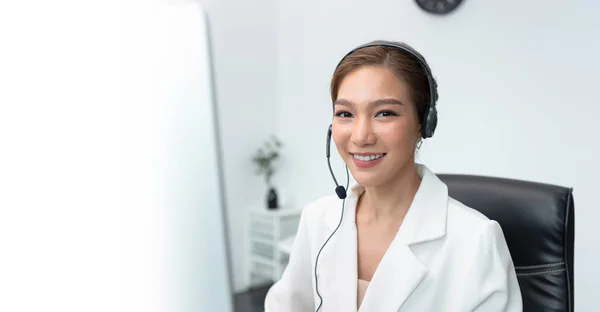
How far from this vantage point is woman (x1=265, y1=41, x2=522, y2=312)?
2.87 ft

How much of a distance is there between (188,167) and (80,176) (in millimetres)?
56

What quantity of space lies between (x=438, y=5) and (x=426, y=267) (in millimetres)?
1678

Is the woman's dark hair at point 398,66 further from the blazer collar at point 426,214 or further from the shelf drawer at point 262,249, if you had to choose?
the shelf drawer at point 262,249

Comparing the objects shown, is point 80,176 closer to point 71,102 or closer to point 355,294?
point 71,102

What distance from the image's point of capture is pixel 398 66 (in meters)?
0.93

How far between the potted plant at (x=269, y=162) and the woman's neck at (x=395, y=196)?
2229mm

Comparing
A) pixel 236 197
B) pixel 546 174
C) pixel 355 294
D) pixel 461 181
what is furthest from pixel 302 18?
pixel 355 294

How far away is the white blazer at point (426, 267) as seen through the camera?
86cm

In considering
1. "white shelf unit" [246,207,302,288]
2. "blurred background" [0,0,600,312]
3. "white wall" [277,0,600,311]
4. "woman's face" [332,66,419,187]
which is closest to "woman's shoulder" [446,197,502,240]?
"woman's face" [332,66,419,187]

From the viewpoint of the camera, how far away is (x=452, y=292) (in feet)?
2.96

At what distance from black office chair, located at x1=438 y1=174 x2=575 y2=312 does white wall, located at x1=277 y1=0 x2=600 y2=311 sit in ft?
3.03

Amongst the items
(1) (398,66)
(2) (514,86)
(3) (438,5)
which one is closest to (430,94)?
(1) (398,66)

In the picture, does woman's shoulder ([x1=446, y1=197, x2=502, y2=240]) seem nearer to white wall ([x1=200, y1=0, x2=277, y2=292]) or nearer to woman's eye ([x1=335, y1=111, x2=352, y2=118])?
woman's eye ([x1=335, y1=111, x2=352, y2=118])

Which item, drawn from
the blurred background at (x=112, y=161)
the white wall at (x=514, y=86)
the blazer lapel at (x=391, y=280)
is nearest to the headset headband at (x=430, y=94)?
the blazer lapel at (x=391, y=280)
